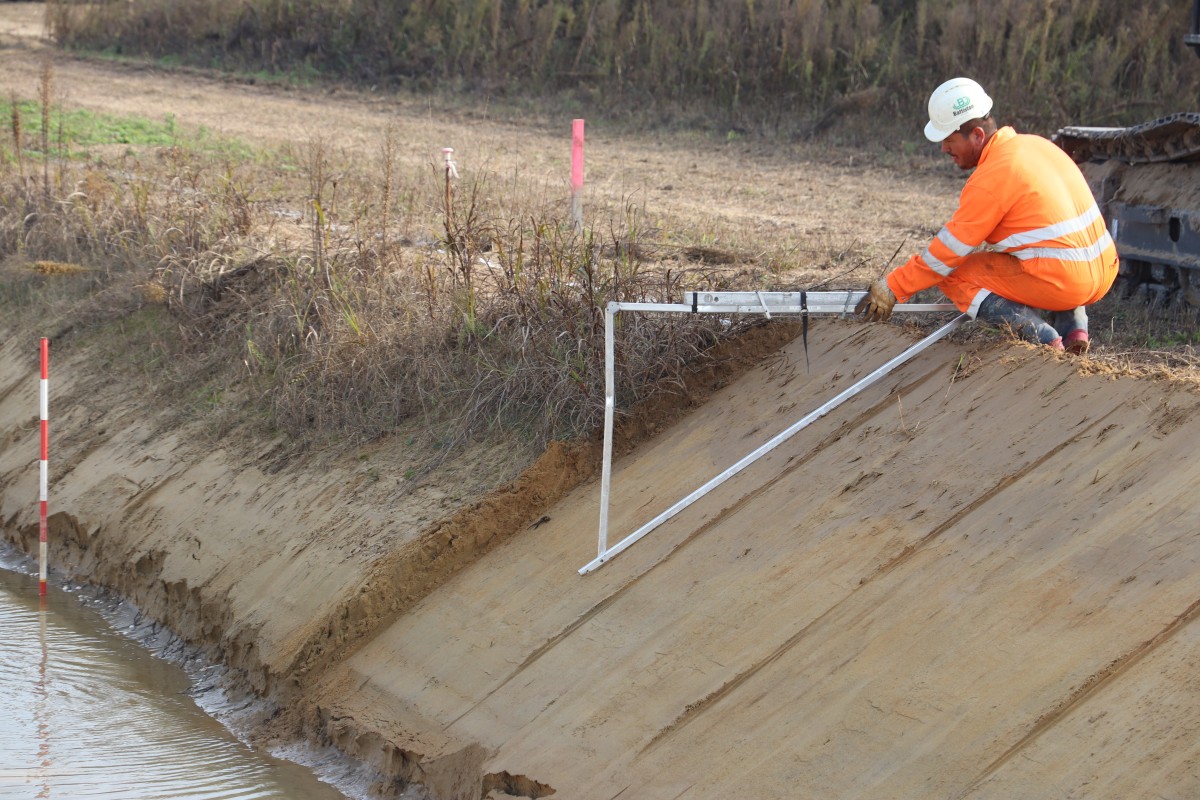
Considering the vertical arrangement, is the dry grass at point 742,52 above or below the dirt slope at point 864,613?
above

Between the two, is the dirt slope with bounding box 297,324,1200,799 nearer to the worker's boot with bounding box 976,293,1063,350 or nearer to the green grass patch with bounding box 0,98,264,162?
the worker's boot with bounding box 976,293,1063,350

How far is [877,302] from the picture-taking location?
6551mm

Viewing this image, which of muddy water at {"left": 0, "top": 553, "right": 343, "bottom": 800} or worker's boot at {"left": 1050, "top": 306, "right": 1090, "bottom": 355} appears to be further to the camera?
worker's boot at {"left": 1050, "top": 306, "right": 1090, "bottom": 355}

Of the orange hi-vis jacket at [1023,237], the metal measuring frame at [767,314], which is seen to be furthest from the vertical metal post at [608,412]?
the orange hi-vis jacket at [1023,237]

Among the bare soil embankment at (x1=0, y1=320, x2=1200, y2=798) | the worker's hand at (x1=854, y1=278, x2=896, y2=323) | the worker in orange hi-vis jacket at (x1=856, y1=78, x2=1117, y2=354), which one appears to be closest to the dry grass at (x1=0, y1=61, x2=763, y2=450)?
the bare soil embankment at (x1=0, y1=320, x2=1200, y2=798)

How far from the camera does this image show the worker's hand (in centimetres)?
654

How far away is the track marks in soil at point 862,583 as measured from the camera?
5.59 metres

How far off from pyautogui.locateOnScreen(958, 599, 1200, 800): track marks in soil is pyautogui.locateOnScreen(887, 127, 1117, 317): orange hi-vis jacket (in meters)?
2.10

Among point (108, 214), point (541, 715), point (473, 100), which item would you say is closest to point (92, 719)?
point (541, 715)

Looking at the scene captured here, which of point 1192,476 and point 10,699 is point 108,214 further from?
point 1192,476

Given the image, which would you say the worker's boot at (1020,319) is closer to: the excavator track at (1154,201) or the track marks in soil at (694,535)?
the track marks in soil at (694,535)

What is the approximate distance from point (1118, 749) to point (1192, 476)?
1255mm

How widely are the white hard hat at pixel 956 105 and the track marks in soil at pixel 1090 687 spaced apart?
262cm

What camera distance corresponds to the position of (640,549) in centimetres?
666
